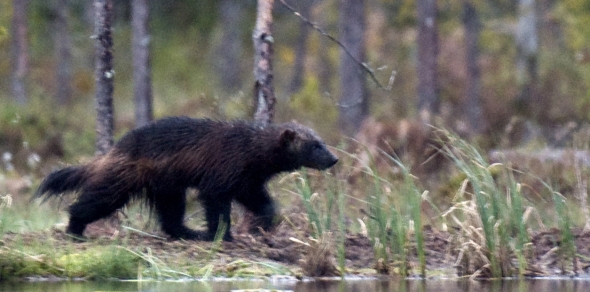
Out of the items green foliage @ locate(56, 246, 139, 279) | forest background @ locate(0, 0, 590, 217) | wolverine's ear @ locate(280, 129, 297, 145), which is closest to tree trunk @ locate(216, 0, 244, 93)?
forest background @ locate(0, 0, 590, 217)

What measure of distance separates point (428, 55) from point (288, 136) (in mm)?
13960

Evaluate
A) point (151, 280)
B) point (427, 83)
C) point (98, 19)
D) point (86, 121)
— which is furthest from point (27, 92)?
point (151, 280)

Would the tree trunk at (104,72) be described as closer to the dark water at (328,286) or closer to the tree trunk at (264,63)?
the tree trunk at (264,63)

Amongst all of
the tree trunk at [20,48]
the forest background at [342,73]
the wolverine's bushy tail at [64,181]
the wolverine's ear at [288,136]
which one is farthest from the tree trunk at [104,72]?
the tree trunk at [20,48]

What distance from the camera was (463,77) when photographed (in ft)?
103

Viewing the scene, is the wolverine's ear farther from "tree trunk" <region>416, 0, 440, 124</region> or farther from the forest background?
"tree trunk" <region>416, 0, 440, 124</region>

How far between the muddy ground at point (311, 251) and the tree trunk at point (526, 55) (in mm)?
13917

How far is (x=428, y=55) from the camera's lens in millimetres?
23656

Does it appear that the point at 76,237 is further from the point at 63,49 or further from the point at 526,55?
the point at 63,49

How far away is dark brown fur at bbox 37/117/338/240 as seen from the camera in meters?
10.1

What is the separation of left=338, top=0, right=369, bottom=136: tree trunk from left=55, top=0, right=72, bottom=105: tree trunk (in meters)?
8.78

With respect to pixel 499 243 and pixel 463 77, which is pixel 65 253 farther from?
pixel 463 77

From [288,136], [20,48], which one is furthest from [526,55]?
[288,136]

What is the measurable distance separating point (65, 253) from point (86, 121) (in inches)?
609
